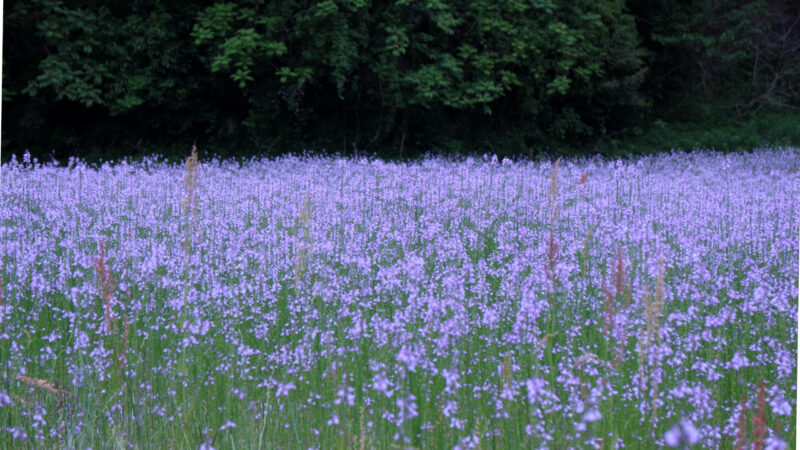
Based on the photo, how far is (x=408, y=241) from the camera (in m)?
5.66

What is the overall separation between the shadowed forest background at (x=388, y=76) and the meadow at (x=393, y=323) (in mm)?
7334

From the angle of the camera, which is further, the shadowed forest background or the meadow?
the shadowed forest background

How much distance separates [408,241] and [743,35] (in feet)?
48.5

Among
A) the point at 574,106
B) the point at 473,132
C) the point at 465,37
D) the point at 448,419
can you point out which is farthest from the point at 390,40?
the point at 448,419

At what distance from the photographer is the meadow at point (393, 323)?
2609 mm

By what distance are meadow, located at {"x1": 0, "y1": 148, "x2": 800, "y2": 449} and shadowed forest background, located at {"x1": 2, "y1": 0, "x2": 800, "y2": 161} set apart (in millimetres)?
7334

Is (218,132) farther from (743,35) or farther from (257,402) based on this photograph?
(257,402)

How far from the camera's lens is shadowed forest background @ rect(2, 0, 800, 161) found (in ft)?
46.5

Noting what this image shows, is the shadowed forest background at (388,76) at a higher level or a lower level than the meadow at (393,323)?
higher

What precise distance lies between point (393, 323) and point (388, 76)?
13006 millimetres

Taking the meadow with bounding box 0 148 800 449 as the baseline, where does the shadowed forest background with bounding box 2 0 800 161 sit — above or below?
above

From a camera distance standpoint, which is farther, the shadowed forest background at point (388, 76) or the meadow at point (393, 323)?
the shadowed forest background at point (388, 76)

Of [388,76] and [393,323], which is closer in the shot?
[393,323]

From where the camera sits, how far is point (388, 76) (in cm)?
1538
